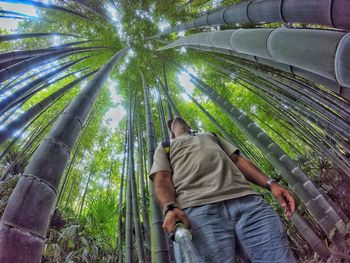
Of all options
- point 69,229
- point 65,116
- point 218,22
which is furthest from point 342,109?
point 69,229

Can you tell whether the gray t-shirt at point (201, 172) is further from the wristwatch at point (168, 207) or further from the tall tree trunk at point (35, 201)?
the tall tree trunk at point (35, 201)

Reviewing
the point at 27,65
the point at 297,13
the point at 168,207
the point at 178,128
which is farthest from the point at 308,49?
the point at 27,65

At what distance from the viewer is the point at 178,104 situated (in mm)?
6309

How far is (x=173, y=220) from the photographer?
1145 millimetres

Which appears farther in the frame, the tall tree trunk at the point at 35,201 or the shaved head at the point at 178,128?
the shaved head at the point at 178,128

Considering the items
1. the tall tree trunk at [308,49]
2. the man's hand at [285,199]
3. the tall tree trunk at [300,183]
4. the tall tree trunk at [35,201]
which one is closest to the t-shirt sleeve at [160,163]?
the tall tree trunk at [35,201]

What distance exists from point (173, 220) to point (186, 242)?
0.12 meters

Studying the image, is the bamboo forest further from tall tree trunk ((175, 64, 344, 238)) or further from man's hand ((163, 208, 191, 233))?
man's hand ((163, 208, 191, 233))

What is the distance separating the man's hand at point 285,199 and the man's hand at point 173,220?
1.91 feet

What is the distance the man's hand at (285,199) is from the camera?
1382 millimetres

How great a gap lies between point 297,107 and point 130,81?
388 cm

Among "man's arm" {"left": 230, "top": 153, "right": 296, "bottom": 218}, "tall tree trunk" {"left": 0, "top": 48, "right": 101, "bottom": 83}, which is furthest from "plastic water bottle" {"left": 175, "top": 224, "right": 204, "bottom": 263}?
"tall tree trunk" {"left": 0, "top": 48, "right": 101, "bottom": 83}

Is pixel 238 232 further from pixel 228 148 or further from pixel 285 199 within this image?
pixel 228 148

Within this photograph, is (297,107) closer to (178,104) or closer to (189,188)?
(189,188)
